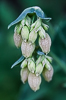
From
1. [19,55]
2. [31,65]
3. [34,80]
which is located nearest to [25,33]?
[31,65]

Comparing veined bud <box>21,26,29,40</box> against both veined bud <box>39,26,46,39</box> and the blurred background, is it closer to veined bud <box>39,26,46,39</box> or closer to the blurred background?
veined bud <box>39,26,46,39</box>

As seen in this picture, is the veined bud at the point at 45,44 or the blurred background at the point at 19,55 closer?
the veined bud at the point at 45,44

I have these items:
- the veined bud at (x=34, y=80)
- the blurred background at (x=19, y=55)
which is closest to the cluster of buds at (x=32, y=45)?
the veined bud at (x=34, y=80)

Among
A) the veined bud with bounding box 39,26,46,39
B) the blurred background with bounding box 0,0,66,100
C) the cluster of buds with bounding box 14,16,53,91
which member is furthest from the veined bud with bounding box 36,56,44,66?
the blurred background with bounding box 0,0,66,100

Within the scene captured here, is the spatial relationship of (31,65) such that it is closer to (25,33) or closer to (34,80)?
(34,80)

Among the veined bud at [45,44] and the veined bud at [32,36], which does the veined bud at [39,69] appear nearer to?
the veined bud at [45,44]

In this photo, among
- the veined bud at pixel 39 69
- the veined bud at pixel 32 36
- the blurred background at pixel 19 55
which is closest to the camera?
the veined bud at pixel 32 36
